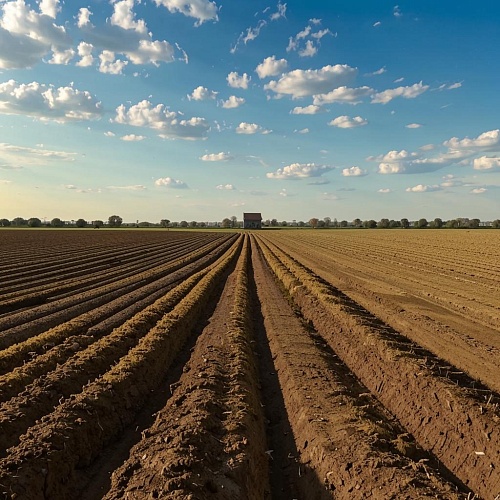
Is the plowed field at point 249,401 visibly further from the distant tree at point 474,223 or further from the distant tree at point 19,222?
the distant tree at point 19,222

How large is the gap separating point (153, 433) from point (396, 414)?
15.8ft

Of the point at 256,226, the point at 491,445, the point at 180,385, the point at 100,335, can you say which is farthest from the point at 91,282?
the point at 256,226

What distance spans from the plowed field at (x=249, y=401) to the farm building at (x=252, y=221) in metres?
171

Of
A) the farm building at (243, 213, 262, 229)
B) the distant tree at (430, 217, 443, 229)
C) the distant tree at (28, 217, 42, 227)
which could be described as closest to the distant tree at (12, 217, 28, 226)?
the distant tree at (28, 217, 42, 227)

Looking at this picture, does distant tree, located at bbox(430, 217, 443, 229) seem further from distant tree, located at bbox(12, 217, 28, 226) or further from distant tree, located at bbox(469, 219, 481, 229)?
distant tree, located at bbox(12, 217, 28, 226)

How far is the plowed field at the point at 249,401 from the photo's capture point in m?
5.75

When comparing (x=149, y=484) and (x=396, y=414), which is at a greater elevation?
(x=149, y=484)

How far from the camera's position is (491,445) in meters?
6.37

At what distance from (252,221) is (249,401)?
181731 mm

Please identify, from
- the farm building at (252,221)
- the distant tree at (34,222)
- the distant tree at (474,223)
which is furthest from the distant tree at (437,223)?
the distant tree at (34,222)

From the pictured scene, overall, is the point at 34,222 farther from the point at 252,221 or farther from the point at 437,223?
the point at 437,223

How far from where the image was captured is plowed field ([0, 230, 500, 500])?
18.9ft

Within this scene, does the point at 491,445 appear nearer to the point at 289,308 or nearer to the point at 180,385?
the point at 180,385

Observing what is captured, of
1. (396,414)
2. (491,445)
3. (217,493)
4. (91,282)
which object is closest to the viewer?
(217,493)
